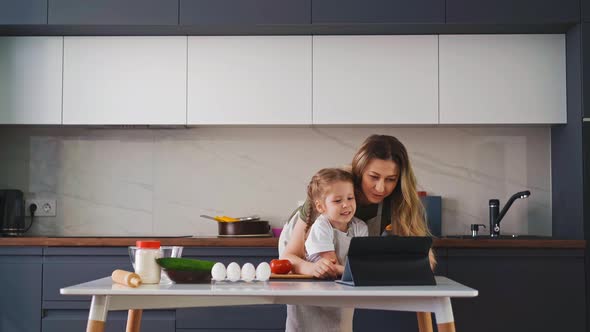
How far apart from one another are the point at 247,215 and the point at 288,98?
73cm

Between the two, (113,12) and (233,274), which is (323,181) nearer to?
(233,274)

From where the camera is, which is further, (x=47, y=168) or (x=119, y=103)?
(x=47, y=168)

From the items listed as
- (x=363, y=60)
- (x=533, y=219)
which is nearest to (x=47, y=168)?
(x=363, y=60)

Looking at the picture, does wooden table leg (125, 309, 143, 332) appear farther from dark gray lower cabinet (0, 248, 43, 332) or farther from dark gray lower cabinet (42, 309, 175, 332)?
dark gray lower cabinet (0, 248, 43, 332)

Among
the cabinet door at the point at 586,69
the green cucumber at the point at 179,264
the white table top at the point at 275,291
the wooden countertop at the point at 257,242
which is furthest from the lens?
the cabinet door at the point at 586,69

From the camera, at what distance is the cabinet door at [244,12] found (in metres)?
3.91

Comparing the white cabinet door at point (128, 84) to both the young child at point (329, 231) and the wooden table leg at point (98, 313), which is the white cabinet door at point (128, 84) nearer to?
the young child at point (329, 231)

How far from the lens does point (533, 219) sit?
14.0 ft

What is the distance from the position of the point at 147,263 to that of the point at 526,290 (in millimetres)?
2109

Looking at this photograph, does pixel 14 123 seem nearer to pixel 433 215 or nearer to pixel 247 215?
pixel 247 215

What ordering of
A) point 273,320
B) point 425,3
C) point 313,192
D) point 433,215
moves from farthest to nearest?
point 433,215 < point 425,3 < point 273,320 < point 313,192

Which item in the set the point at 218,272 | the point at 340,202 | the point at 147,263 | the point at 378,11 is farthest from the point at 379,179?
the point at 378,11

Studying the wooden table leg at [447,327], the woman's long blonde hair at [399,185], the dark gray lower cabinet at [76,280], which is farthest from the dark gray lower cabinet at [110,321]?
the wooden table leg at [447,327]

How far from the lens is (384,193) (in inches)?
110
